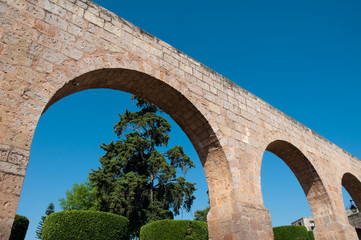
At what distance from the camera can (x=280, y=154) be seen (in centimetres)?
759

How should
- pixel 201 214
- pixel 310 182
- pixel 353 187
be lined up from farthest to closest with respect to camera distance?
pixel 201 214 → pixel 353 187 → pixel 310 182

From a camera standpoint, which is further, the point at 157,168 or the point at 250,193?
the point at 157,168

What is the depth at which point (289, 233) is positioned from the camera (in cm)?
1117

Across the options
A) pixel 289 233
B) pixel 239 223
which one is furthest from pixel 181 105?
pixel 289 233

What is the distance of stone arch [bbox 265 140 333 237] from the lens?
731 centimetres

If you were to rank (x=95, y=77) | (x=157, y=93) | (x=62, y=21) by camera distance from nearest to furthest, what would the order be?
(x=62, y=21), (x=95, y=77), (x=157, y=93)

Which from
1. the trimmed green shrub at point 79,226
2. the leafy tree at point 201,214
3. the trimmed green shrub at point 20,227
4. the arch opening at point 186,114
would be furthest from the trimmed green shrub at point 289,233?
the leafy tree at point 201,214

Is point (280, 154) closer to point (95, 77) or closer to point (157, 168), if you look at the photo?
point (95, 77)

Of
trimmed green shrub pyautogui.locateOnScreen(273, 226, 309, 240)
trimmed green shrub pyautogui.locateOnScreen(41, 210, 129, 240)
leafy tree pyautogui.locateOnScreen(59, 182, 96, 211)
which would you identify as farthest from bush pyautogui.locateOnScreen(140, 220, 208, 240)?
leafy tree pyautogui.locateOnScreen(59, 182, 96, 211)

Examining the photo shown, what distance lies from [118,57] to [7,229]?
2.72 metres

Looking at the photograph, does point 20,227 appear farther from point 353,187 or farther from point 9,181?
point 353,187

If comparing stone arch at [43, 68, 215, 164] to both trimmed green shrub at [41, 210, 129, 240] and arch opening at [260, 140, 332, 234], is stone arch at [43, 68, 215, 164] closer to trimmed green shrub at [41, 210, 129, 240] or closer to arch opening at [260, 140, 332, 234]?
arch opening at [260, 140, 332, 234]

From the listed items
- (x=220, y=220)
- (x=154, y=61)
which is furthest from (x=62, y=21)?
(x=220, y=220)

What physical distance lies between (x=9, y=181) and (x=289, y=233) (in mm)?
11052
